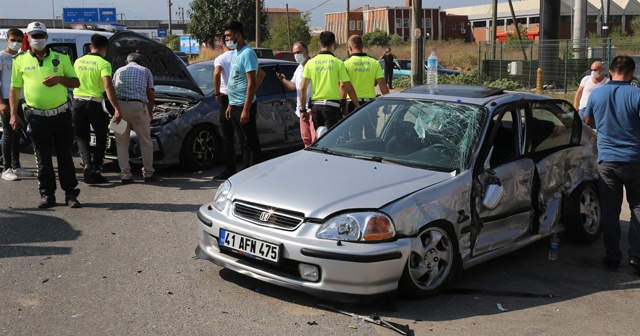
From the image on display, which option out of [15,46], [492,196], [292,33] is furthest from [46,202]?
[292,33]

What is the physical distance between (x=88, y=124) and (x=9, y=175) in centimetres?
135

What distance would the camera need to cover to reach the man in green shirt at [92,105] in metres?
9.31

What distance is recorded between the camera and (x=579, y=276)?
6.03 metres

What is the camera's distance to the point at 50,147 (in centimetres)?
811

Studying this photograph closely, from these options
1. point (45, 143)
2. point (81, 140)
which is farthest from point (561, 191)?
point (81, 140)

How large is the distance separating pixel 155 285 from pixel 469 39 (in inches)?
4266

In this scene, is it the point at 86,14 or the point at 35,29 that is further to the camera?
the point at 86,14

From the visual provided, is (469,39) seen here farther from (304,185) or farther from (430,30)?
(304,185)

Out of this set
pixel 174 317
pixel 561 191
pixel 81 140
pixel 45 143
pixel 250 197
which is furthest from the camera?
pixel 81 140

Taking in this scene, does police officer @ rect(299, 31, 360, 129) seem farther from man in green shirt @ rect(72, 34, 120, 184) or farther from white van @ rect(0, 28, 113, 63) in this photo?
white van @ rect(0, 28, 113, 63)

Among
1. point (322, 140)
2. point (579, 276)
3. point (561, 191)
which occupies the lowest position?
point (579, 276)

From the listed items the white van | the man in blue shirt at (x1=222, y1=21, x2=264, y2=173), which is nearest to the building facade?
the white van

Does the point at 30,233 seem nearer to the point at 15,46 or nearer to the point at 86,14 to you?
the point at 15,46

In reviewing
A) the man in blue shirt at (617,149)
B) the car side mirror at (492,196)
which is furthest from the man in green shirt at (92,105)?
the man in blue shirt at (617,149)
